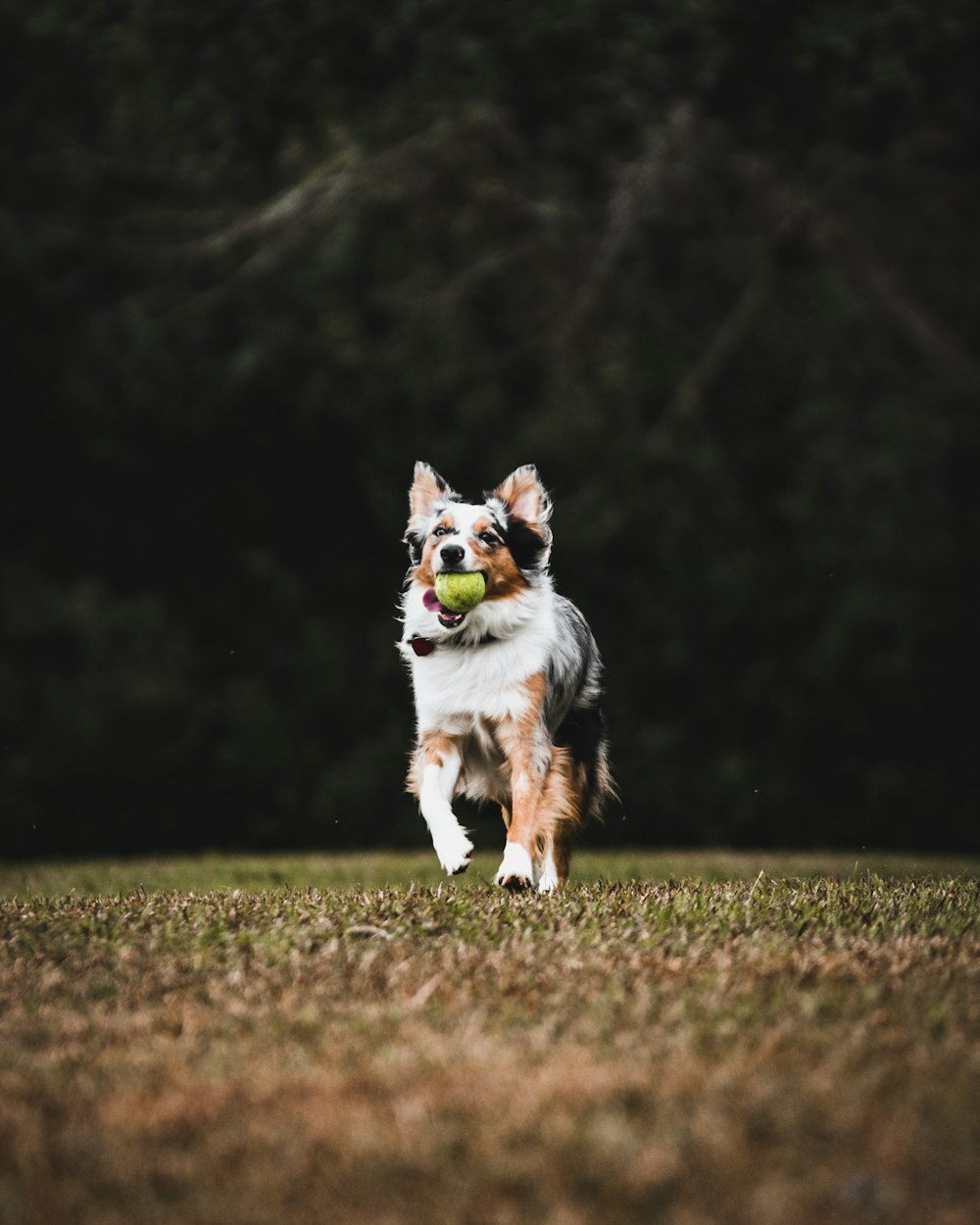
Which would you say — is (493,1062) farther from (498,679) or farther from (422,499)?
(422,499)

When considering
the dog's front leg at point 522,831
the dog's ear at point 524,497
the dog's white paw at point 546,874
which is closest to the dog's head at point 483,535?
the dog's ear at point 524,497

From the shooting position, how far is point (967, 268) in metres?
15.0

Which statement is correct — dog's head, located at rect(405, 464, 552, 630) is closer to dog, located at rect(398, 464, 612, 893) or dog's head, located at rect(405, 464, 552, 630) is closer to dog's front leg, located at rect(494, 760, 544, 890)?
dog, located at rect(398, 464, 612, 893)

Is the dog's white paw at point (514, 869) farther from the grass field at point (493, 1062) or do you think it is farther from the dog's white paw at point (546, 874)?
the dog's white paw at point (546, 874)

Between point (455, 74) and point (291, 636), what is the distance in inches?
208

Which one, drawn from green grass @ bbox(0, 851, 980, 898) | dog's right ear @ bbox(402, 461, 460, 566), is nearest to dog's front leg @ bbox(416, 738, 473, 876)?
green grass @ bbox(0, 851, 980, 898)

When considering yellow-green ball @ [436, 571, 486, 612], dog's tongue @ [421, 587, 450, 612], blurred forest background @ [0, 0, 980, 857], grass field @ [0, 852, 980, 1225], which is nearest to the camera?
grass field @ [0, 852, 980, 1225]

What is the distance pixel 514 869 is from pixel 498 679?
30.2 inches

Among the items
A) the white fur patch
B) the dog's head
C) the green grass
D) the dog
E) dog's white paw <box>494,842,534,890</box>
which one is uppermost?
the dog's head

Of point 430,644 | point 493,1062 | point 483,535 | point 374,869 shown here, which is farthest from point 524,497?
point 374,869

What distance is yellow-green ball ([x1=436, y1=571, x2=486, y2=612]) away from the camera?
6.32 m

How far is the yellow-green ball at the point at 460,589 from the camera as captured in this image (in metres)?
6.32

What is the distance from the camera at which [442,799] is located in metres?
6.43

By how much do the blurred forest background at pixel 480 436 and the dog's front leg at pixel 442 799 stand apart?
8017 mm
